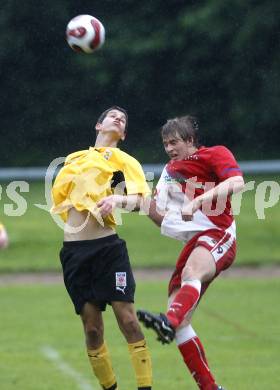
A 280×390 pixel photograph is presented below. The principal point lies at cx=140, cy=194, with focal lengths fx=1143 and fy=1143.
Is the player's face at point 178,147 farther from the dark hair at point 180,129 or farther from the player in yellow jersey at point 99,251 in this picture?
the player in yellow jersey at point 99,251

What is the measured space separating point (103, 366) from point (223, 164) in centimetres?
178

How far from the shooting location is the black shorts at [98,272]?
27.7ft

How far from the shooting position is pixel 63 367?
10.9 metres


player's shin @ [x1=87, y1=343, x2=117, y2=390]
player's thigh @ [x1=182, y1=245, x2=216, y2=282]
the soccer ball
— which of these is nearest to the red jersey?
player's thigh @ [x1=182, y1=245, x2=216, y2=282]

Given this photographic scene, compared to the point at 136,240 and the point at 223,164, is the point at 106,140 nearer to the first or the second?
the point at 223,164

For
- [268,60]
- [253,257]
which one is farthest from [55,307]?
[268,60]

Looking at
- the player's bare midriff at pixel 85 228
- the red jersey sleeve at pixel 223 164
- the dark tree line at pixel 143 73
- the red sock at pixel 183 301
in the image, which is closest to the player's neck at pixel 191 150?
the red jersey sleeve at pixel 223 164

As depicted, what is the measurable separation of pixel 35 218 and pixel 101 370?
1668 cm

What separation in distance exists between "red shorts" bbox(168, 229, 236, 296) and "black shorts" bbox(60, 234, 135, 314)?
371 millimetres

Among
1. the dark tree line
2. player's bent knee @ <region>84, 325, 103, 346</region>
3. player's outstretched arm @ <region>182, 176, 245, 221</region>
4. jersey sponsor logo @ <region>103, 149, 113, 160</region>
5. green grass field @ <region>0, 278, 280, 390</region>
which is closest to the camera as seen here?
player's outstretched arm @ <region>182, 176, 245, 221</region>

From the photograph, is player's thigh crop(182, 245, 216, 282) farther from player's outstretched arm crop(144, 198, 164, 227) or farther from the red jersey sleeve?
the red jersey sleeve

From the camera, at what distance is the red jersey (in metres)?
8.38

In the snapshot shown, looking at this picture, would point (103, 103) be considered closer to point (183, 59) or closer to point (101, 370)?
point (183, 59)

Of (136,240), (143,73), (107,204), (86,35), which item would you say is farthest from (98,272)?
(143,73)
